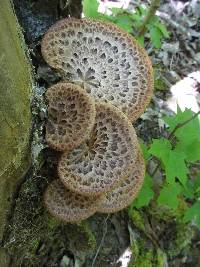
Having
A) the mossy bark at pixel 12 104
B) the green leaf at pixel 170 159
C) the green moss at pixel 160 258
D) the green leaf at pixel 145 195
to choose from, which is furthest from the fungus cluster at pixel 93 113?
the green moss at pixel 160 258

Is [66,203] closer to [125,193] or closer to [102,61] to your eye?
[125,193]

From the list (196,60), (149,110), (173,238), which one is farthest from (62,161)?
(196,60)

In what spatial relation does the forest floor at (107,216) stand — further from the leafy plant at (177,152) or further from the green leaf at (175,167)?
the green leaf at (175,167)

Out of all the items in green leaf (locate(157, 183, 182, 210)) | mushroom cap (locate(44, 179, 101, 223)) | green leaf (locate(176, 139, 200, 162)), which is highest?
green leaf (locate(176, 139, 200, 162))

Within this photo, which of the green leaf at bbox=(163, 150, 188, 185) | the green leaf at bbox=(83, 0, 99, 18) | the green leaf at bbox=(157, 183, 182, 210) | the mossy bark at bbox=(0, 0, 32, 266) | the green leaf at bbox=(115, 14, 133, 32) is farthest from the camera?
the green leaf at bbox=(115, 14, 133, 32)

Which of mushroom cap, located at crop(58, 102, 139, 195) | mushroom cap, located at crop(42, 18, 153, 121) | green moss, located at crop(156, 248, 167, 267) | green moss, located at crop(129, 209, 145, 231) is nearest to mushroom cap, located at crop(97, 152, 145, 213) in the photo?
mushroom cap, located at crop(58, 102, 139, 195)

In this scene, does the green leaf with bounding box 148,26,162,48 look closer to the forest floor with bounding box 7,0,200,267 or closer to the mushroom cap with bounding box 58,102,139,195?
the forest floor with bounding box 7,0,200,267
